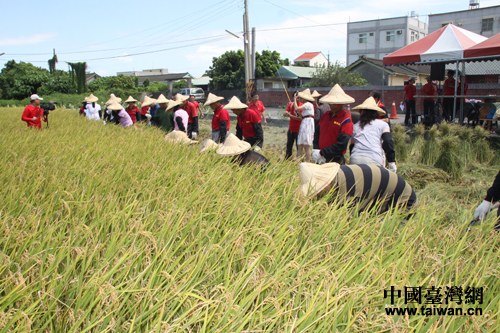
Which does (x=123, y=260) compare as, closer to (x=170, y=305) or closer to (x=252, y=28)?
(x=170, y=305)

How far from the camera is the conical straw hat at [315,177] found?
2.88m

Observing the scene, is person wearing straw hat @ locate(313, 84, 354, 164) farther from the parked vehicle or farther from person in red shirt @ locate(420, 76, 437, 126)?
the parked vehicle

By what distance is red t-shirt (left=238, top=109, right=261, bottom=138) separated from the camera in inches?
245

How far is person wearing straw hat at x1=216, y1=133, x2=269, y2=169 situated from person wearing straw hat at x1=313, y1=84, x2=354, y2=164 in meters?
0.69

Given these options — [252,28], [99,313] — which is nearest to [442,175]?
[99,313]

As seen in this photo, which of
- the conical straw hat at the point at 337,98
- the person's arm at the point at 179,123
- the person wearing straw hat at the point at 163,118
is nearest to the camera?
the conical straw hat at the point at 337,98

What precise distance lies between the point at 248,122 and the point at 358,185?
11.3 ft

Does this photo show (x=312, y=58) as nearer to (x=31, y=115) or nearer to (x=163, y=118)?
(x=163, y=118)

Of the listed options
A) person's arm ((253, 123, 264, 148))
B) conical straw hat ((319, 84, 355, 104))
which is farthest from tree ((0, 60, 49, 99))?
conical straw hat ((319, 84, 355, 104))

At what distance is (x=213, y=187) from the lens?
312cm

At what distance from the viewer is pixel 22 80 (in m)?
38.2

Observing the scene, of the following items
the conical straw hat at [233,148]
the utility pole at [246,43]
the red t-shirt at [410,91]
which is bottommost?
the conical straw hat at [233,148]

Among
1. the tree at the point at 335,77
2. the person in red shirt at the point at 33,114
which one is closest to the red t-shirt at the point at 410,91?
the person in red shirt at the point at 33,114

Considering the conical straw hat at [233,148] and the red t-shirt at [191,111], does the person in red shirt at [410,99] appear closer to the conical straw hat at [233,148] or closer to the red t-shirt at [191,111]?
the red t-shirt at [191,111]
